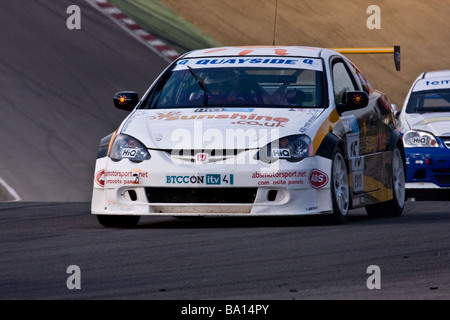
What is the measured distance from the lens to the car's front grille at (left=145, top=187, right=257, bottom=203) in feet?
33.1

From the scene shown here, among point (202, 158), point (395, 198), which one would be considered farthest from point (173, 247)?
point (395, 198)

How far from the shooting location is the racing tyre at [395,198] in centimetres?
1213

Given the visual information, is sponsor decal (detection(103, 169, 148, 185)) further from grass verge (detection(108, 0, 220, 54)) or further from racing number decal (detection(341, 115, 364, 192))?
grass verge (detection(108, 0, 220, 54))

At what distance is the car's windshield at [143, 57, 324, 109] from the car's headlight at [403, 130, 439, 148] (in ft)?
12.3

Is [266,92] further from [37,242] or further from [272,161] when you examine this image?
[37,242]

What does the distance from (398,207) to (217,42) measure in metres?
17.6

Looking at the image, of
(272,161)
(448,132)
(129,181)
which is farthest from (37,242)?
(448,132)

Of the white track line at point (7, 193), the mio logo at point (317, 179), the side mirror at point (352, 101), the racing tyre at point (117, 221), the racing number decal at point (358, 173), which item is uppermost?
the side mirror at point (352, 101)

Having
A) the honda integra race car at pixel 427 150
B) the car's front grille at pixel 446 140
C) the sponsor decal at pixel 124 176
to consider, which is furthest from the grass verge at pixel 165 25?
the sponsor decal at pixel 124 176

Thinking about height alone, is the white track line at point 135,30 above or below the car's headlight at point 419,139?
below

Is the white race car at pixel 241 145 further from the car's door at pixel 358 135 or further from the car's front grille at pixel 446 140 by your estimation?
the car's front grille at pixel 446 140

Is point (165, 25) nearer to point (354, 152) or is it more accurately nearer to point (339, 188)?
point (354, 152)

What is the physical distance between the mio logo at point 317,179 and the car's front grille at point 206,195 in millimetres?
471

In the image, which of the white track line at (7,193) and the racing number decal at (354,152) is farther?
the white track line at (7,193)
